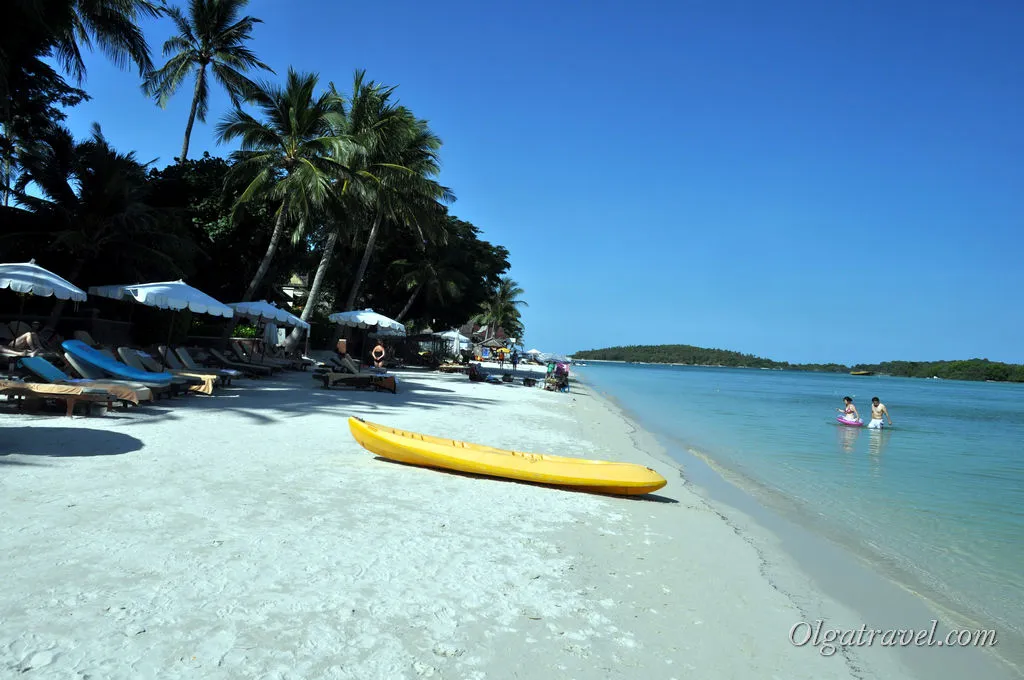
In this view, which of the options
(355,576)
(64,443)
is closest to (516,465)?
(355,576)

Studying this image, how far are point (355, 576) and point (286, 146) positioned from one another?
1817 centimetres

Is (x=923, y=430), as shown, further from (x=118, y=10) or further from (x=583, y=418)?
(x=118, y=10)

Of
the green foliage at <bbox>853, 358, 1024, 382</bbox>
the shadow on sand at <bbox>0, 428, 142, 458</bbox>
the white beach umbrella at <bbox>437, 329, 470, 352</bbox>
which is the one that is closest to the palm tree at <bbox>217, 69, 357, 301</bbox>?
the shadow on sand at <bbox>0, 428, 142, 458</bbox>

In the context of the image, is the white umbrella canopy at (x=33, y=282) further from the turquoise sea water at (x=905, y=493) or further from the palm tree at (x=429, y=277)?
the palm tree at (x=429, y=277)

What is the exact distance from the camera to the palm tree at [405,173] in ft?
73.3

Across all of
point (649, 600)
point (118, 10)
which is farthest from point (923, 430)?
point (118, 10)

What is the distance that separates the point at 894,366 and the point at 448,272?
171m

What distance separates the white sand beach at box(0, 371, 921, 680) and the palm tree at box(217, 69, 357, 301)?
41.2 ft

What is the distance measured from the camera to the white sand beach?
268cm

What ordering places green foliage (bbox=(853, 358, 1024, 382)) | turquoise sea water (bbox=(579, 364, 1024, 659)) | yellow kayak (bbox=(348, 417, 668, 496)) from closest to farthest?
turquoise sea water (bbox=(579, 364, 1024, 659)), yellow kayak (bbox=(348, 417, 668, 496)), green foliage (bbox=(853, 358, 1024, 382))

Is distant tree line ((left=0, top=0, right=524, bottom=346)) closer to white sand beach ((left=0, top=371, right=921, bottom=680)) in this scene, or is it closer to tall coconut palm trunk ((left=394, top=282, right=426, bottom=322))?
tall coconut palm trunk ((left=394, top=282, right=426, bottom=322))

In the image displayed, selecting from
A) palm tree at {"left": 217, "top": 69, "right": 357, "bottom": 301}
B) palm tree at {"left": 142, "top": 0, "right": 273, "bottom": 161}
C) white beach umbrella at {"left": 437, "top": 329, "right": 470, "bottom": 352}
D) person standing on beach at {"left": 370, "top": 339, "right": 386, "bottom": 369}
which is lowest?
person standing on beach at {"left": 370, "top": 339, "right": 386, "bottom": 369}

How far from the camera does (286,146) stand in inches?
749

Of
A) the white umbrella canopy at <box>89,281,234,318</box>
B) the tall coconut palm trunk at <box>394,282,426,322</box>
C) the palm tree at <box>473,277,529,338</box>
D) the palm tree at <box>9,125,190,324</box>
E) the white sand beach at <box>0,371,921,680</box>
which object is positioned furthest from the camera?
the palm tree at <box>473,277,529,338</box>
